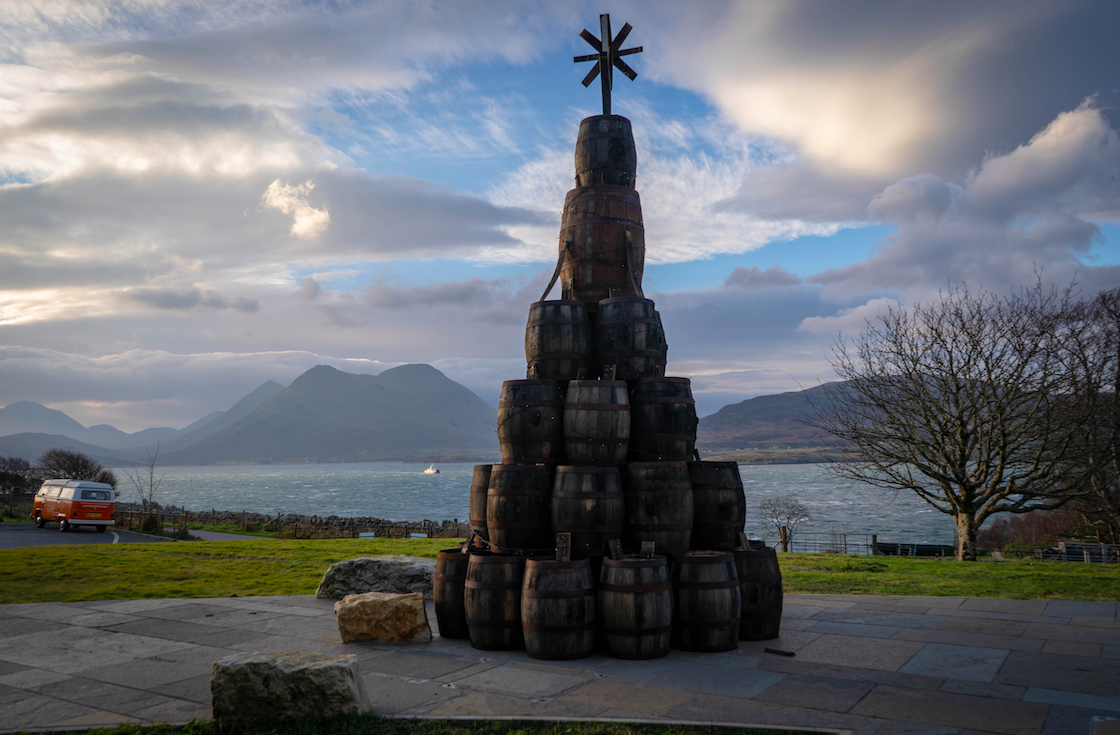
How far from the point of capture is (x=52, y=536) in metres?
26.3

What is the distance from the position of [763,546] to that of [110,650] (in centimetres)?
804

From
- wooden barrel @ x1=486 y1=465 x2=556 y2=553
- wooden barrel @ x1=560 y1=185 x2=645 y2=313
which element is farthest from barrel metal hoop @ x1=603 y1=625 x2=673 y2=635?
wooden barrel @ x1=560 y1=185 x2=645 y2=313

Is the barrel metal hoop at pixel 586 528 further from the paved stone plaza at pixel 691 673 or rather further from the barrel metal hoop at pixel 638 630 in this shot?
the paved stone plaza at pixel 691 673

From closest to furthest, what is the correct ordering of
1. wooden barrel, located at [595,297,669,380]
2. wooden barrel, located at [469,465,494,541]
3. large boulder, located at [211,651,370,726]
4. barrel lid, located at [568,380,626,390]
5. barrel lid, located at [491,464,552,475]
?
large boulder, located at [211,651,370,726], barrel lid, located at [491,464,552,475], barrel lid, located at [568,380,626,390], wooden barrel, located at [469,465,494,541], wooden barrel, located at [595,297,669,380]

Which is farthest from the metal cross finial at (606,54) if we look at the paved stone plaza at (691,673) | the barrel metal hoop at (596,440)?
the paved stone plaza at (691,673)

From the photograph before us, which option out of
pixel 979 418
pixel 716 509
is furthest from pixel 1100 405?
pixel 716 509

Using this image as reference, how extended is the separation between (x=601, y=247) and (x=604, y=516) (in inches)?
168

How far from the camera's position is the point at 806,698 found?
622 cm

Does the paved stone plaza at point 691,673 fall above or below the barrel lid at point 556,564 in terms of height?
below

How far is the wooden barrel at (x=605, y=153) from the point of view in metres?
11.1

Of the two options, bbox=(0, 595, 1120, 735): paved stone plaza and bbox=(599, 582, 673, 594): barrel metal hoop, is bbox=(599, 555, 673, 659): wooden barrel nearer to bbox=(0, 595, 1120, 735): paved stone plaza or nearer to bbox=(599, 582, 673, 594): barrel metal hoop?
bbox=(599, 582, 673, 594): barrel metal hoop

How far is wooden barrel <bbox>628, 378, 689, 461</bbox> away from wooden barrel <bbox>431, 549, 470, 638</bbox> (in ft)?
8.53

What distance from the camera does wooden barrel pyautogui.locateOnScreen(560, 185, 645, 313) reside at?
34.9 feet

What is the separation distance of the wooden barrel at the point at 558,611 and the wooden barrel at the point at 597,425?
1439 millimetres
